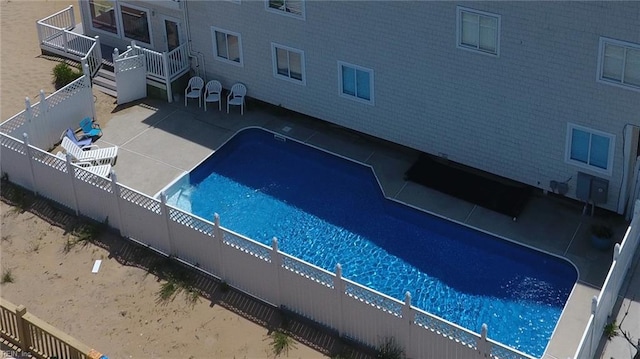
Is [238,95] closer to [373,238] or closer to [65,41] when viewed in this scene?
[65,41]

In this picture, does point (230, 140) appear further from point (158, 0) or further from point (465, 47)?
point (465, 47)

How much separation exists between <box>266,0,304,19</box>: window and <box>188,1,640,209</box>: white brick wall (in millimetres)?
221

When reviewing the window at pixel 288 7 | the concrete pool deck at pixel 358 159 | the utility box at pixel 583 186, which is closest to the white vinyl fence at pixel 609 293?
the concrete pool deck at pixel 358 159

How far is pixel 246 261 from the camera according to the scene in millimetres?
23578

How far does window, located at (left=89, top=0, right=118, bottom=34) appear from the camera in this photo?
3509cm

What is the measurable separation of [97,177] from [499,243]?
11.8 metres

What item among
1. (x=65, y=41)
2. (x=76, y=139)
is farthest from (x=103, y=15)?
(x=76, y=139)

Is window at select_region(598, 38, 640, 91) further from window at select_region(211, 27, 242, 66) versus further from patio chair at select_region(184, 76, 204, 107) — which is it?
patio chair at select_region(184, 76, 204, 107)

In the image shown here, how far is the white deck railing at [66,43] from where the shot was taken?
3428 centimetres

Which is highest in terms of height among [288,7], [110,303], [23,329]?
[288,7]

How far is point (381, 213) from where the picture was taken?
27.3 metres

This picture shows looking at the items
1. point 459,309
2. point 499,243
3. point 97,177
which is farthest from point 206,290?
point 499,243

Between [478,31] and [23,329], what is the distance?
14614 mm

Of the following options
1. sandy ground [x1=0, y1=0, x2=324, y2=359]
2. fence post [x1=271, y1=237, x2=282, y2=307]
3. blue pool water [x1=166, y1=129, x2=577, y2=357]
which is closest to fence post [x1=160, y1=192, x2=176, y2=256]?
sandy ground [x1=0, y1=0, x2=324, y2=359]
